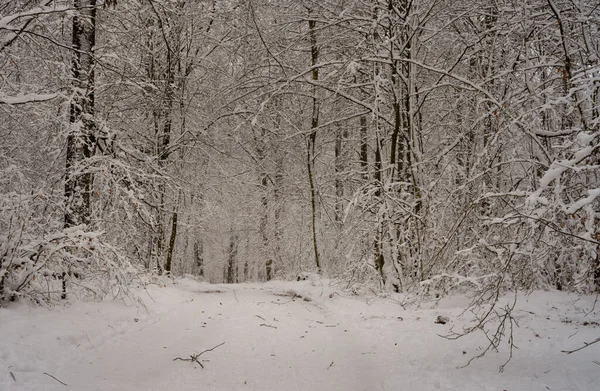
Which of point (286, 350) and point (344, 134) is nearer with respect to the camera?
point (286, 350)

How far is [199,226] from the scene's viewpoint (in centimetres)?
1764

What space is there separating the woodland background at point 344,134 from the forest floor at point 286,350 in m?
0.64

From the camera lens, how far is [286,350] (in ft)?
16.0

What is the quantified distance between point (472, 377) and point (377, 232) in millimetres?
5202

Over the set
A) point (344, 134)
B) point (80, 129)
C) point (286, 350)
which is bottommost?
point (286, 350)

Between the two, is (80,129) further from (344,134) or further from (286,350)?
(344,134)

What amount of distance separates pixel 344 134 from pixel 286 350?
12.6 meters

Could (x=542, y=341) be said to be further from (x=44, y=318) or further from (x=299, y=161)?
(x=299, y=161)

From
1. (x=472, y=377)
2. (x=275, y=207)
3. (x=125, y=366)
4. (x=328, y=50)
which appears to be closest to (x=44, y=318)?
(x=125, y=366)

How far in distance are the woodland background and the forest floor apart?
64 centimetres

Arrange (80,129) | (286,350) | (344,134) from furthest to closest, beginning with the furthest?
1. (344,134)
2. (80,129)
3. (286,350)

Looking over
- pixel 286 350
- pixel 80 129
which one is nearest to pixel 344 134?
pixel 80 129

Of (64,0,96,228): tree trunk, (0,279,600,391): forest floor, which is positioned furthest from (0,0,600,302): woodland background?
(0,279,600,391): forest floor

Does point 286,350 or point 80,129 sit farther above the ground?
point 80,129
